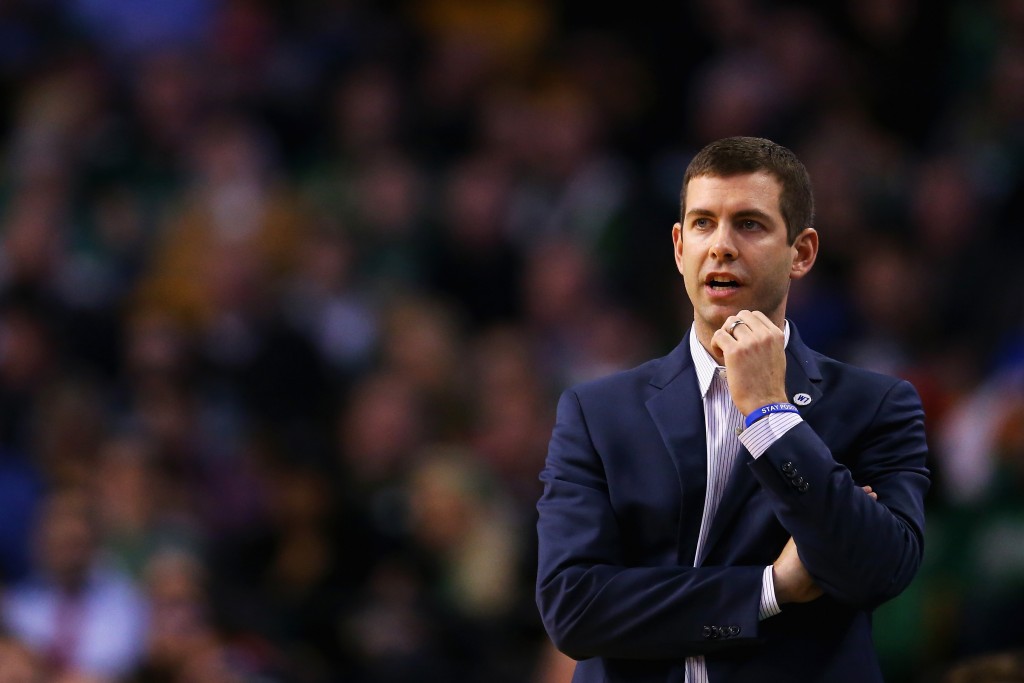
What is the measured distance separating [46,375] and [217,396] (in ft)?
3.10

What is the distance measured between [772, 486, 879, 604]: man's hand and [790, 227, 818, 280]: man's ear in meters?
0.42

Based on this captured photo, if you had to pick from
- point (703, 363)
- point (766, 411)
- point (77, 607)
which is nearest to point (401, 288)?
point (77, 607)

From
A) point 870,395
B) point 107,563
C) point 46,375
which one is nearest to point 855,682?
point 870,395

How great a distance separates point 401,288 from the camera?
8.80 meters

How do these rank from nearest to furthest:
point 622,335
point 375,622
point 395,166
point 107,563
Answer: point 375,622, point 107,563, point 622,335, point 395,166

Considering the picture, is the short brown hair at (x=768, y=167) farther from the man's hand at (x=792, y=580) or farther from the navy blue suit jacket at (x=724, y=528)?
the man's hand at (x=792, y=580)

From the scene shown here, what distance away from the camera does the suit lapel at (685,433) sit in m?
2.68

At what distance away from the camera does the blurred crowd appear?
6.71 metres

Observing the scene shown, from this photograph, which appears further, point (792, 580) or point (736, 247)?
point (736, 247)

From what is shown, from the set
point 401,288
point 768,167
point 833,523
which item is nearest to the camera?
point 833,523

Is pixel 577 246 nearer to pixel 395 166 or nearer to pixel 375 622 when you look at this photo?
pixel 395 166

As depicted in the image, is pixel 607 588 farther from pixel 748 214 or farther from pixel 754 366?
pixel 748 214

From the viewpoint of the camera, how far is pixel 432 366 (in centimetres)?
816

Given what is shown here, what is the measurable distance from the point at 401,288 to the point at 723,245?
6197 millimetres
